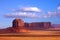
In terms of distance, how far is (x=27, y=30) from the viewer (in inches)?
137

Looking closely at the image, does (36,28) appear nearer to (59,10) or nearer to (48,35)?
(48,35)

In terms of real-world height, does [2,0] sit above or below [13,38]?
above

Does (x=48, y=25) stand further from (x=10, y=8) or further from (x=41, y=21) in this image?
(x=10, y=8)

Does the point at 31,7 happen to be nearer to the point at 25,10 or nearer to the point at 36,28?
the point at 25,10

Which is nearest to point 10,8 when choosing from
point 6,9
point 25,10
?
point 6,9

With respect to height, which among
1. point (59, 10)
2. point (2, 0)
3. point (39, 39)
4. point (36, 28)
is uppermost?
point (2, 0)

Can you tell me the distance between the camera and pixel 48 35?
11.2 ft

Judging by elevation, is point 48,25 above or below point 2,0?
below

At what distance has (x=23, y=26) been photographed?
348 cm

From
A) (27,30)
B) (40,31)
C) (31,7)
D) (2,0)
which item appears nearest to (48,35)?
(40,31)

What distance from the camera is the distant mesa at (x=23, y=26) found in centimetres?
346

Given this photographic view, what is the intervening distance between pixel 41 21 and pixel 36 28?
18 centimetres

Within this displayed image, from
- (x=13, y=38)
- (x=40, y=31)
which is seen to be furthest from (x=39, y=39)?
(x=13, y=38)

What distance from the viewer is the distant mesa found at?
11.3 ft
